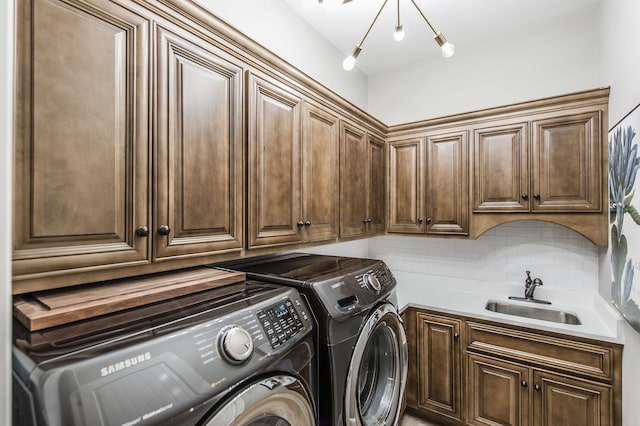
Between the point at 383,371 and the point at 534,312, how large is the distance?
1.44 meters

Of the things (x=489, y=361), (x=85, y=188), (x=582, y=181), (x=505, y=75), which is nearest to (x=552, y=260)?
(x=582, y=181)

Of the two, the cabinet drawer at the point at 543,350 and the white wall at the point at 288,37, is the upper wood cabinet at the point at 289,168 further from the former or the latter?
the cabinet drawer at the point at 543,350

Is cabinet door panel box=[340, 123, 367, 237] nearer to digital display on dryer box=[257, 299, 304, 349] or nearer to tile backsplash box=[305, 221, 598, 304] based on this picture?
tile backsplash box=[305, 221, 598, 304]

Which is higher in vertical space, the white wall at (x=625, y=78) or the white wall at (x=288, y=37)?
the white wall at (x=288, y=37)

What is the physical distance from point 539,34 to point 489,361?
2.52 metres

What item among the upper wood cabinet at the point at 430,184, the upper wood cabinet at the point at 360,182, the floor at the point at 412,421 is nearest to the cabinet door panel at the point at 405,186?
the upper wood cabinet at the point at 430,184

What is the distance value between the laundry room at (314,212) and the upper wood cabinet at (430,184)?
2 cm

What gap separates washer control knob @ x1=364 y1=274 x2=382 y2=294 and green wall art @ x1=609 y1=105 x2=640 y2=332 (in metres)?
1.14

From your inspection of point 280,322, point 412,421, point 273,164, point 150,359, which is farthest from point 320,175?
point 412,421

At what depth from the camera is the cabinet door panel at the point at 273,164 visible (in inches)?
55.2

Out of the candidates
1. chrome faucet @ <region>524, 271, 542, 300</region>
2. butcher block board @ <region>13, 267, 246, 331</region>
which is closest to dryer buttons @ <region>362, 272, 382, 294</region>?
butcher block board @ <region>13, 267, 246, 331</region>

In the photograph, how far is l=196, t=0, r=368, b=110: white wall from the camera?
6.22ft

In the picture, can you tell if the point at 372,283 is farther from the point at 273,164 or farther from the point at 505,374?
the point at 505,374

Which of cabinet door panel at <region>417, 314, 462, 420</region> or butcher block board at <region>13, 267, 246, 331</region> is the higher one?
butcher block board at <region>13, 267, 246, 331</region>
